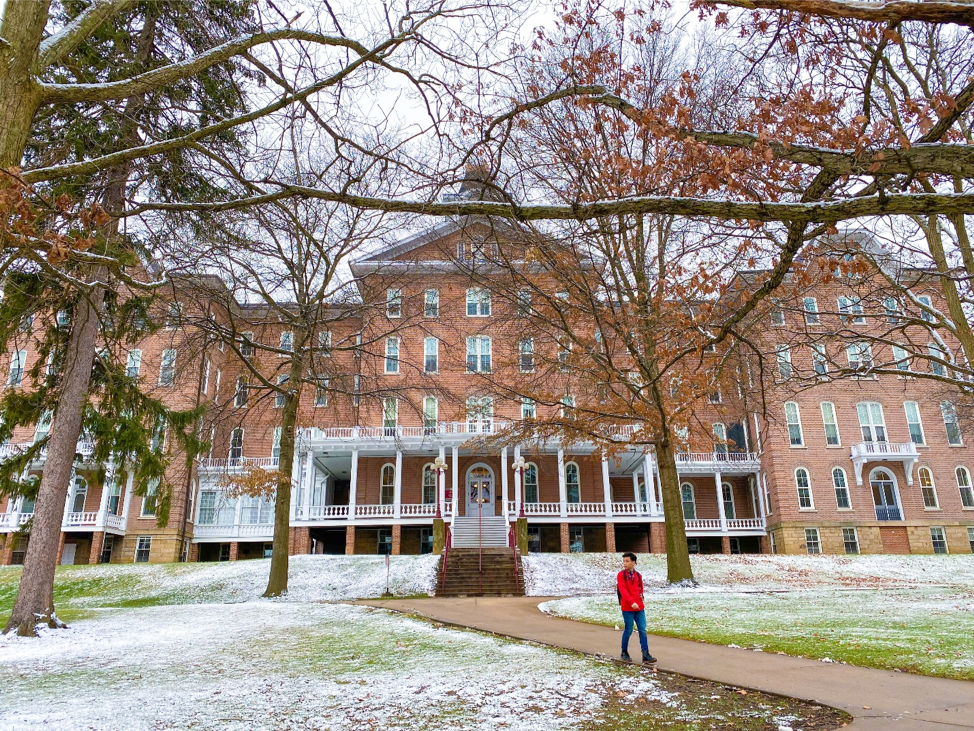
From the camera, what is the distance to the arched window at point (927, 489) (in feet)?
105

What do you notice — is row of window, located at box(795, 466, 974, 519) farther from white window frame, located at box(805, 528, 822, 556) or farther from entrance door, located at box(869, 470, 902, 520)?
white window frame, located at box(805, 528, 822, 556)

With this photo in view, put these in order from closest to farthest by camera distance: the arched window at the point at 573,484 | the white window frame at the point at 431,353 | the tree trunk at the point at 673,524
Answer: the tree trunk at the point at 673,524 < the arched window at the point at 573,484 < the white window frame at the point at 431,353

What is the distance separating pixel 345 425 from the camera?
31.0 m

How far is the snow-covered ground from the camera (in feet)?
27.2

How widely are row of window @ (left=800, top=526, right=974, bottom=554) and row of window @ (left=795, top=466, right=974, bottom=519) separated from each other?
1.08 meters

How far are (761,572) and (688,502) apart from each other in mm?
12361

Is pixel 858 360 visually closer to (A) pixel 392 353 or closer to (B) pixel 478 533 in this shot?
(B) pixel 478 533

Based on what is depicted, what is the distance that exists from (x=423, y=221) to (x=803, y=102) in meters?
5.64

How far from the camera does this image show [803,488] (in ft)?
105

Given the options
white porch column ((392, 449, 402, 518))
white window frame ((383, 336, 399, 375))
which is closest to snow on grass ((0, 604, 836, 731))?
white porch column ((392, 449, 402, 518))

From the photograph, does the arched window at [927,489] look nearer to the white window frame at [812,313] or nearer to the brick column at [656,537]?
the brick column at [656,537]

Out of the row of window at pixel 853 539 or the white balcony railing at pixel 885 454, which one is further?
the white balcony railing at pixel 885 454

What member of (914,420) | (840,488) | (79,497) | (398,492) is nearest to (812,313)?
(398,492)

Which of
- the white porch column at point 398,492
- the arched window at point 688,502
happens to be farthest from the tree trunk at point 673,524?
the arched window at point 688,502
